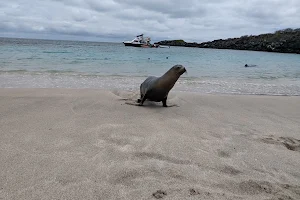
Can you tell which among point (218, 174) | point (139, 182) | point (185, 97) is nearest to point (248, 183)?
point (218, 174)

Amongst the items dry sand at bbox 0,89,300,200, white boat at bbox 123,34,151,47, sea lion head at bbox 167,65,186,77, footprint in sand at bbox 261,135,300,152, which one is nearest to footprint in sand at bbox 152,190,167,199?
dry sand at bbox 0,89,300,200

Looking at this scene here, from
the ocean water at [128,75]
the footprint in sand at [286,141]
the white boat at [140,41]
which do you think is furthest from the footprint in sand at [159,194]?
the white boat at [140,41]

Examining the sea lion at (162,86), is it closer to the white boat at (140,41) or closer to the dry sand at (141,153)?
the dry sand at (141,153)

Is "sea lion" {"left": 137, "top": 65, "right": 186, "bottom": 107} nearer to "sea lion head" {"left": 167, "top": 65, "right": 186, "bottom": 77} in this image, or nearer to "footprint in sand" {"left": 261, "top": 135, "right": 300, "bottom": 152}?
"sea lion head" {"left": 167, "top": 65, "right": 186, "bottom": 77}

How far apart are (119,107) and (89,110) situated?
0.67m

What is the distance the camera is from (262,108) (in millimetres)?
6043

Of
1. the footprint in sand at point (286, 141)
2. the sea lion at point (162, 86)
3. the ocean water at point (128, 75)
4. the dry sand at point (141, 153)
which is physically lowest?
the ocean water at point (128, 75)

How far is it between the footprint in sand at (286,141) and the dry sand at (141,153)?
15mm

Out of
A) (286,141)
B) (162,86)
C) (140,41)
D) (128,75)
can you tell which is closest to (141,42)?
(140,41)

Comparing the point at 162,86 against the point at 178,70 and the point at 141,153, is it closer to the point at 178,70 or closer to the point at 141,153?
the point at 178,70

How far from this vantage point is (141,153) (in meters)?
3.03

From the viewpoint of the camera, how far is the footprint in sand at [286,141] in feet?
11.8

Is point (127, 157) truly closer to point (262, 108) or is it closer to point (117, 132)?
point (117, 132)

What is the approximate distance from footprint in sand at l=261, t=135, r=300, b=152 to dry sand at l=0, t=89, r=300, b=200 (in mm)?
15
